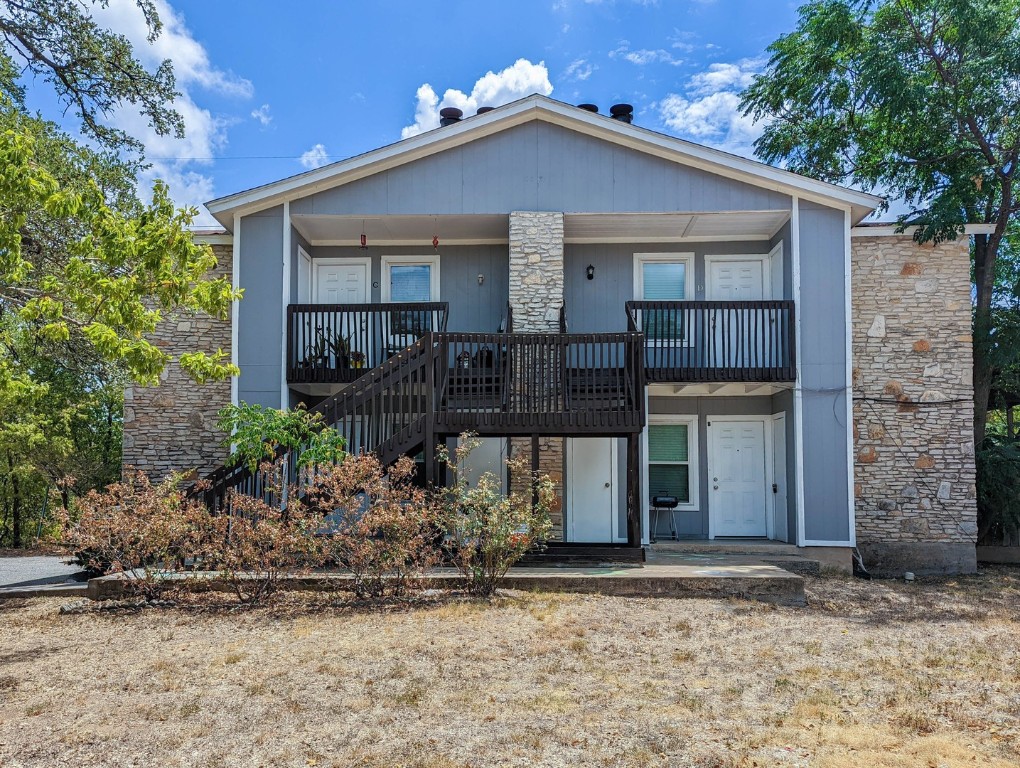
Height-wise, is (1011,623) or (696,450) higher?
(696,450)

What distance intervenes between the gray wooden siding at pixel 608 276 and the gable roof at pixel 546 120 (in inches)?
64.8

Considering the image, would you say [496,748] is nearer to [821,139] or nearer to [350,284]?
[350,284]

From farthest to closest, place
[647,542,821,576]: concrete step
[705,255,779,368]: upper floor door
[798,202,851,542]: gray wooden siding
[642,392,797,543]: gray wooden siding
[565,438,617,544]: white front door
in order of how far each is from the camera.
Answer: [642,392,797,543]: gray wooden siding → [565,438,617,544]: white front door → [705,255,779,368]: upper floor door → [798,202,851,542]: gray wooden siding → [647,542,821,576]: concrete step

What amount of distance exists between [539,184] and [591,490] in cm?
506

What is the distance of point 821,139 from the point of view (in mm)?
16594

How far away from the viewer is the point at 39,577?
10.7 meters

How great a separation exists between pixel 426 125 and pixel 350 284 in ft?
12.0

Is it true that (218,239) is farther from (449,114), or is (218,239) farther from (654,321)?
(654,321)

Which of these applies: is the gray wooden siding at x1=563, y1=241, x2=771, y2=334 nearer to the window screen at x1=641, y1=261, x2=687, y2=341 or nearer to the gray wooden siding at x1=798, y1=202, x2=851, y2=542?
the window screen at x1=641, y1=261, x2=687, y2=341

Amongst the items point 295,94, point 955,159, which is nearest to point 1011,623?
point 955,159

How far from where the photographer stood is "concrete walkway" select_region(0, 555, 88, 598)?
9.12 m

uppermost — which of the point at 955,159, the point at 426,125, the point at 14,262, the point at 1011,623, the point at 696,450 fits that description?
the point at 426,125

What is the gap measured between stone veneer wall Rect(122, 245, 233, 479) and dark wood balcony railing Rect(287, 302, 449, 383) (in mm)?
1516

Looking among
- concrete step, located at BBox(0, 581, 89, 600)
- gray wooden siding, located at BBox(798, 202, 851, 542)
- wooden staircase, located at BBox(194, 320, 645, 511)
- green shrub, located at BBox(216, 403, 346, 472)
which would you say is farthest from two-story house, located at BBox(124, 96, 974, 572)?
concrete step, located at BBox(0, 581, 89, 600)
